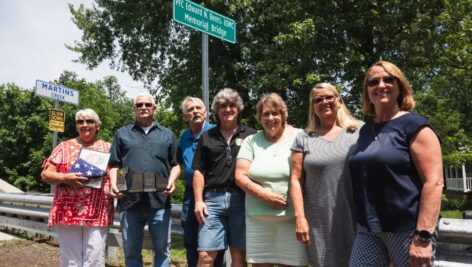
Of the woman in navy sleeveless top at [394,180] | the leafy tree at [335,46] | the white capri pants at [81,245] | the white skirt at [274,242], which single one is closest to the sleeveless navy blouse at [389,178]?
the woman in navy sleeveless top at [394,180]

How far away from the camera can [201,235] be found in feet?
12.8

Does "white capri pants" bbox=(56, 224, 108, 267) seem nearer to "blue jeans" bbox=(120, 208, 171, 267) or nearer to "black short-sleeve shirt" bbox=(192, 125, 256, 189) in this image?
"blue jeans" bbox=(120, 208, 171, 267)

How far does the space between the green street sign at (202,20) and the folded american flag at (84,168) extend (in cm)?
177

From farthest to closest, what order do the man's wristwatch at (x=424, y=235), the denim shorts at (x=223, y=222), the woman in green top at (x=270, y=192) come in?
the denim shorts at (x=223, y=222)
the woman in green top at (x=270, y=192)
the man's wristwatch at (x=424, y=235)

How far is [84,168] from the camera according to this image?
434cm

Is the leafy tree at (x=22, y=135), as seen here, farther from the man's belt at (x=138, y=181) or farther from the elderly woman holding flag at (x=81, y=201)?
the man's belt at (x=138, y=181)

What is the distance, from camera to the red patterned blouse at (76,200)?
439cm

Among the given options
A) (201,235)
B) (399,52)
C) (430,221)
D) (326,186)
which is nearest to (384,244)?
(430,221)

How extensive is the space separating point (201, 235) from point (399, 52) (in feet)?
32.7

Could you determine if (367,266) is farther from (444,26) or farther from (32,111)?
→ (32,111)

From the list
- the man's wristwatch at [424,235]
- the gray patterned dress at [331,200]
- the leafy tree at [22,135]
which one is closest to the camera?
the man's wristwatch at [424,235]

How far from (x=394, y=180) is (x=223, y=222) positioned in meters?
1.68

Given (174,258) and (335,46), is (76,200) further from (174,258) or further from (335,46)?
(335,46)

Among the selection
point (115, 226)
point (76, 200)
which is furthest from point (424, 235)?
point (115, 226)
